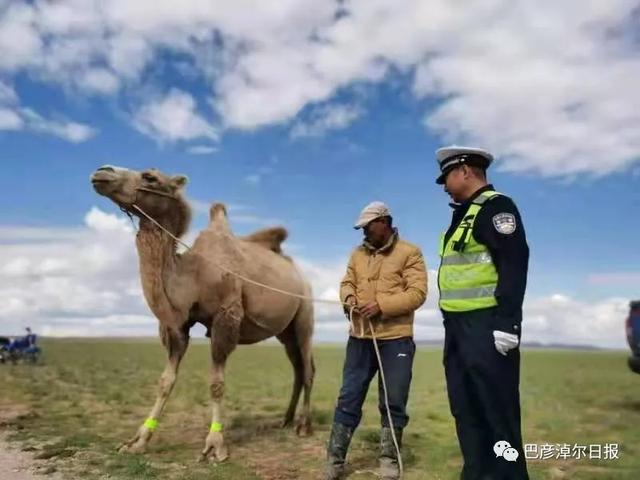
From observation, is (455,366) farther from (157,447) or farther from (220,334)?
(157,447)

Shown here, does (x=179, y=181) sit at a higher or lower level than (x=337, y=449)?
higher

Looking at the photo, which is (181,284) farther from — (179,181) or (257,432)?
(257,432)

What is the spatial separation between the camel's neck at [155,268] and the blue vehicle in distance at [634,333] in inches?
293

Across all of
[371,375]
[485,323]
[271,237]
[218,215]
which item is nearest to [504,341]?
[485,323]

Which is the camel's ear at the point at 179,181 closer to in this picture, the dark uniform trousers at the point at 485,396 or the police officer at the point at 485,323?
the police officer at the point at 485,323

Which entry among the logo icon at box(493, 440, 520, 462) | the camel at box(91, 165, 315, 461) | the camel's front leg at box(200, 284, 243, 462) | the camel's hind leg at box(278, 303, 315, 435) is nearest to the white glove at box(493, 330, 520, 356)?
the logo icon at box(493, 440, 520, 462)

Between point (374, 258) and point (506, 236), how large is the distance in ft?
8.15

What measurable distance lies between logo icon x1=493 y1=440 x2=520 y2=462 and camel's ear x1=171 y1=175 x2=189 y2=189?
17.8ft

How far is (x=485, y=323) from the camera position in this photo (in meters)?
4.39

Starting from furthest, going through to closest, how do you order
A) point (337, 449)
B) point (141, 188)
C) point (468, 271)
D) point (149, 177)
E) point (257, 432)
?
point (257, 432)
point (149, 177)
point (141, 188)
point (337, 449)
point (468, 271)

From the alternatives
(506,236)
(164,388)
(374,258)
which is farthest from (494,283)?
A: (164,388)

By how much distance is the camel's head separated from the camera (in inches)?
311

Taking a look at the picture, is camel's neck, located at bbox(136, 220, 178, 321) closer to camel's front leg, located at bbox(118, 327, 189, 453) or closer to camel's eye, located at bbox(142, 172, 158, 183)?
camel's front leg, located at bbox(118, 327, 189, 453)

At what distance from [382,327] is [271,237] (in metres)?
4.46
